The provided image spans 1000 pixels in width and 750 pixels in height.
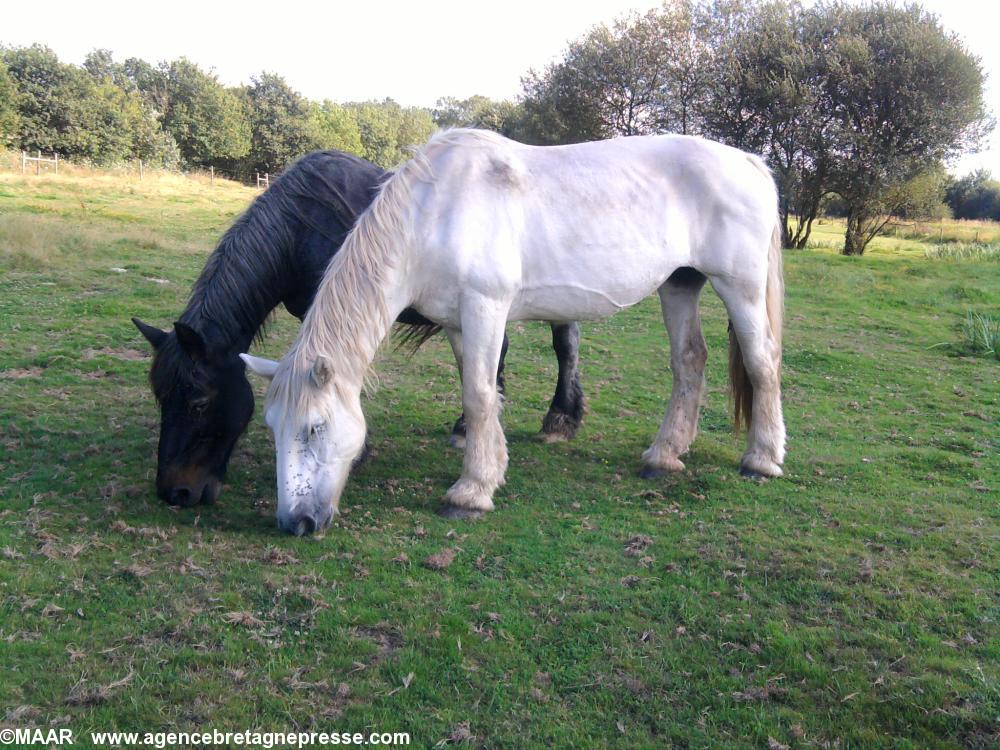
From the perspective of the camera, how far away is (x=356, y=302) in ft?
12.8

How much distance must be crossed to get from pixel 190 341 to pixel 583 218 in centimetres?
242

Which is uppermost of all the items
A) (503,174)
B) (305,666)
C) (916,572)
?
(503,174)

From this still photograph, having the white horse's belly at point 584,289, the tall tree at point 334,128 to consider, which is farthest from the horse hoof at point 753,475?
the tall tree at point 334,128

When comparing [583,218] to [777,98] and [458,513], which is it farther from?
[777,98]

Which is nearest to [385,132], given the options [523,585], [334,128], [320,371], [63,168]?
[334,128]

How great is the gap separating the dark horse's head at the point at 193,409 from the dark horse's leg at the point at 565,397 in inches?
99.0

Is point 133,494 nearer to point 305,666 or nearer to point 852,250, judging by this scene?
point 305,666

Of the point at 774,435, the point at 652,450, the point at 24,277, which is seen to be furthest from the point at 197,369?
the point at 24,277

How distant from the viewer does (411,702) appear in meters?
2.64

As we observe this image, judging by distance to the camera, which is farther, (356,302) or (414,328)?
(414,328)

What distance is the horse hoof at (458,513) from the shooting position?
4281 millimetres

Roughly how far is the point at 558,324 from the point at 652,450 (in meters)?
1.25

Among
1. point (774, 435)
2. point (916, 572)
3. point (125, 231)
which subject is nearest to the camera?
point (916, 572)

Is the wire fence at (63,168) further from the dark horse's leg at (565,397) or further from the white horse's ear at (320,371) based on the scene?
the white horse's ear at (320,371)
